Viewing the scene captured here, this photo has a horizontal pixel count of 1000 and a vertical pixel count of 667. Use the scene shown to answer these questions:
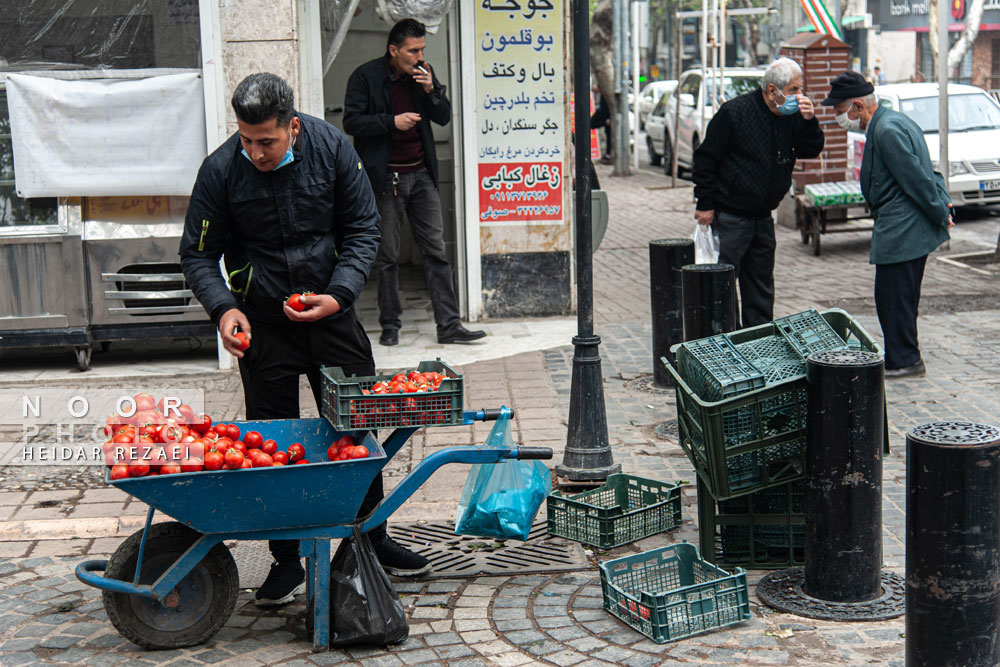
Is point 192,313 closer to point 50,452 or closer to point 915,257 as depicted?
point 50,452

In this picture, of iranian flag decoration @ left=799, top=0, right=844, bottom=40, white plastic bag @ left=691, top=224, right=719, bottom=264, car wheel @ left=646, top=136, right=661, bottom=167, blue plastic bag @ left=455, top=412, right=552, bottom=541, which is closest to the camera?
blue plastic bag @ left=455, top=412, right=552, bottom=541

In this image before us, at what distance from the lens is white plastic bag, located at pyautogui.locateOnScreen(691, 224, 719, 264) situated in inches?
316

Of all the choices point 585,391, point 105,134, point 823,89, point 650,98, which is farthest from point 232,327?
point 650,98

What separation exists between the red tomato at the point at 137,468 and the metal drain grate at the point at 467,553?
1081 millimetres

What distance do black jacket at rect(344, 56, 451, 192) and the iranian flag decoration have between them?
27.9 ft

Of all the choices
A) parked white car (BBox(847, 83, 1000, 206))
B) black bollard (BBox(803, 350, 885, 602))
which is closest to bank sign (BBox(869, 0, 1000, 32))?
parked white car (BBox(847, 83, 1000, 206))

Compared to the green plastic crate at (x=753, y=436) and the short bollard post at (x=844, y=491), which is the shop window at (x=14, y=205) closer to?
the green plastic crate at (x=753, y=436)

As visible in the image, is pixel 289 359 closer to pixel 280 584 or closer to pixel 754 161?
pixel 280 584

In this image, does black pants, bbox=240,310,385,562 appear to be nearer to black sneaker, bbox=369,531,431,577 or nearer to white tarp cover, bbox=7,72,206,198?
black sneaker, bbox=369,531,431,577

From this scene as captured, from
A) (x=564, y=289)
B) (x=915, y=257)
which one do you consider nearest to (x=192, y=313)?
(x=564, y=289)

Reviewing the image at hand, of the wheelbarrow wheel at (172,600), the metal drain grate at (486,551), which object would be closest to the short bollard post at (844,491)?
the metal drain grate at (486,551)

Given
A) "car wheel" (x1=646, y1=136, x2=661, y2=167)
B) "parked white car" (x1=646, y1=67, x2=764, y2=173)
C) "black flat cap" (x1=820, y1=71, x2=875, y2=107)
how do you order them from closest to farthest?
"black flat cap" (x1=820, y1=71, x2=875, y2=107) → "parked white car" (x1=646, y1=67, x2=764, y2=173) → "car wheel" (x1=646, y1=136, x2=661, y2=167)

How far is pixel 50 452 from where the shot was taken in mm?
6875

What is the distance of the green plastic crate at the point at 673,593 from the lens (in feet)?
14.5
